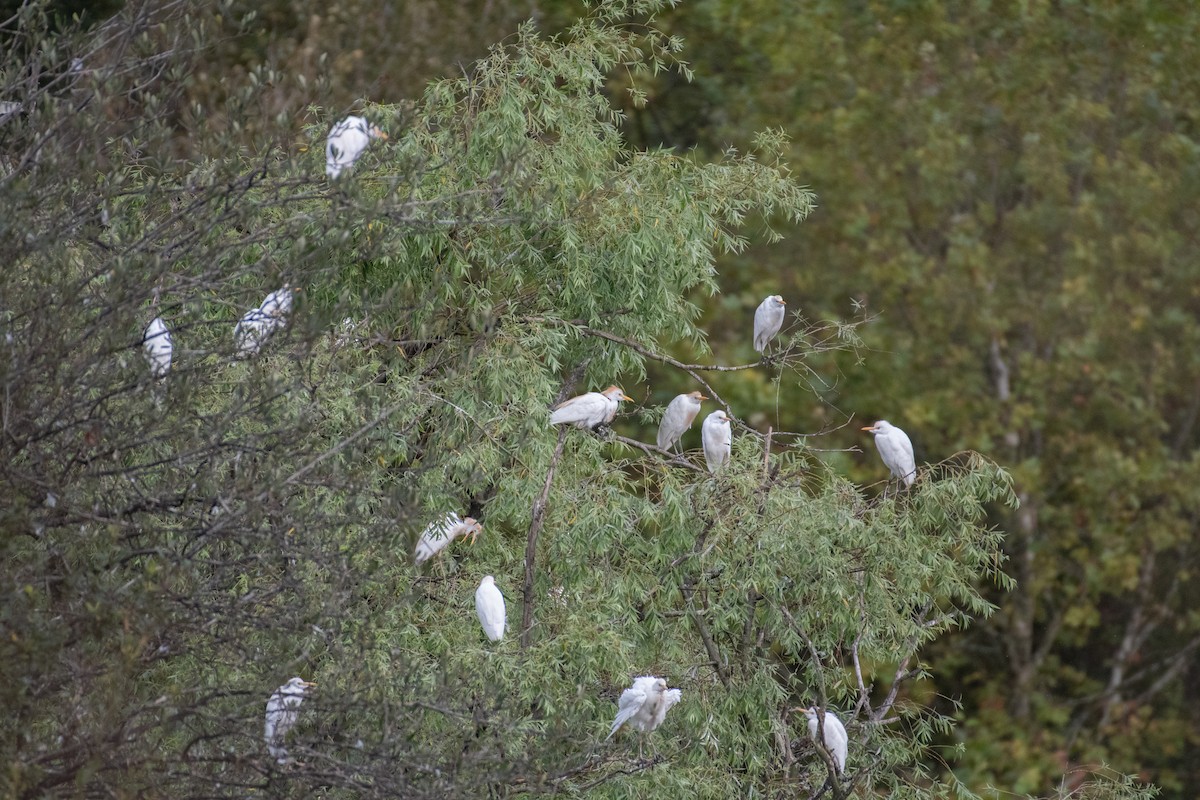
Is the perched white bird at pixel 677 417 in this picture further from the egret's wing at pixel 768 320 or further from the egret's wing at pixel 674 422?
the egret's wing at pixel 768 320

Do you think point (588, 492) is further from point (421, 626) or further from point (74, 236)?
point (74, 236)

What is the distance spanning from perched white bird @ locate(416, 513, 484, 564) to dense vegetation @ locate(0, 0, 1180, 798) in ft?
0.30

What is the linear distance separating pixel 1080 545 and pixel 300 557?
9584 millimetres

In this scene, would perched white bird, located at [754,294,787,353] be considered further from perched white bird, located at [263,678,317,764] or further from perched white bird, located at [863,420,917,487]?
perched white bird, located at [263,678,317,764]

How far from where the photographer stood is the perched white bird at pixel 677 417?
286 inches

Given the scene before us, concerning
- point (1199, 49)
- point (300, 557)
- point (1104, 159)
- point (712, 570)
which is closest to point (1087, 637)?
point (1104, 159)

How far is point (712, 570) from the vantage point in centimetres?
607

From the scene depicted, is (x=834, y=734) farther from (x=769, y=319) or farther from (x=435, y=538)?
(x=769, y=319)

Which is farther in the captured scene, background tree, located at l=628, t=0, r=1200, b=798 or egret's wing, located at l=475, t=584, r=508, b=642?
background tree, located at l=628, t=0, r=1200, b=798

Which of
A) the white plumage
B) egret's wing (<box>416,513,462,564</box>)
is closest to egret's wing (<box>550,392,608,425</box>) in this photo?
egret's wing (<box>416,513,462,564</box>)

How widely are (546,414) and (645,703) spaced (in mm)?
1289

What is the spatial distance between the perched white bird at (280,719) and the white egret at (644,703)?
4.77 feet

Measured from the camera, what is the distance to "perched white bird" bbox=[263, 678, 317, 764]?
4062 mm

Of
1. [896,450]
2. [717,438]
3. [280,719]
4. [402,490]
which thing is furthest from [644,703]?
[896,450]
